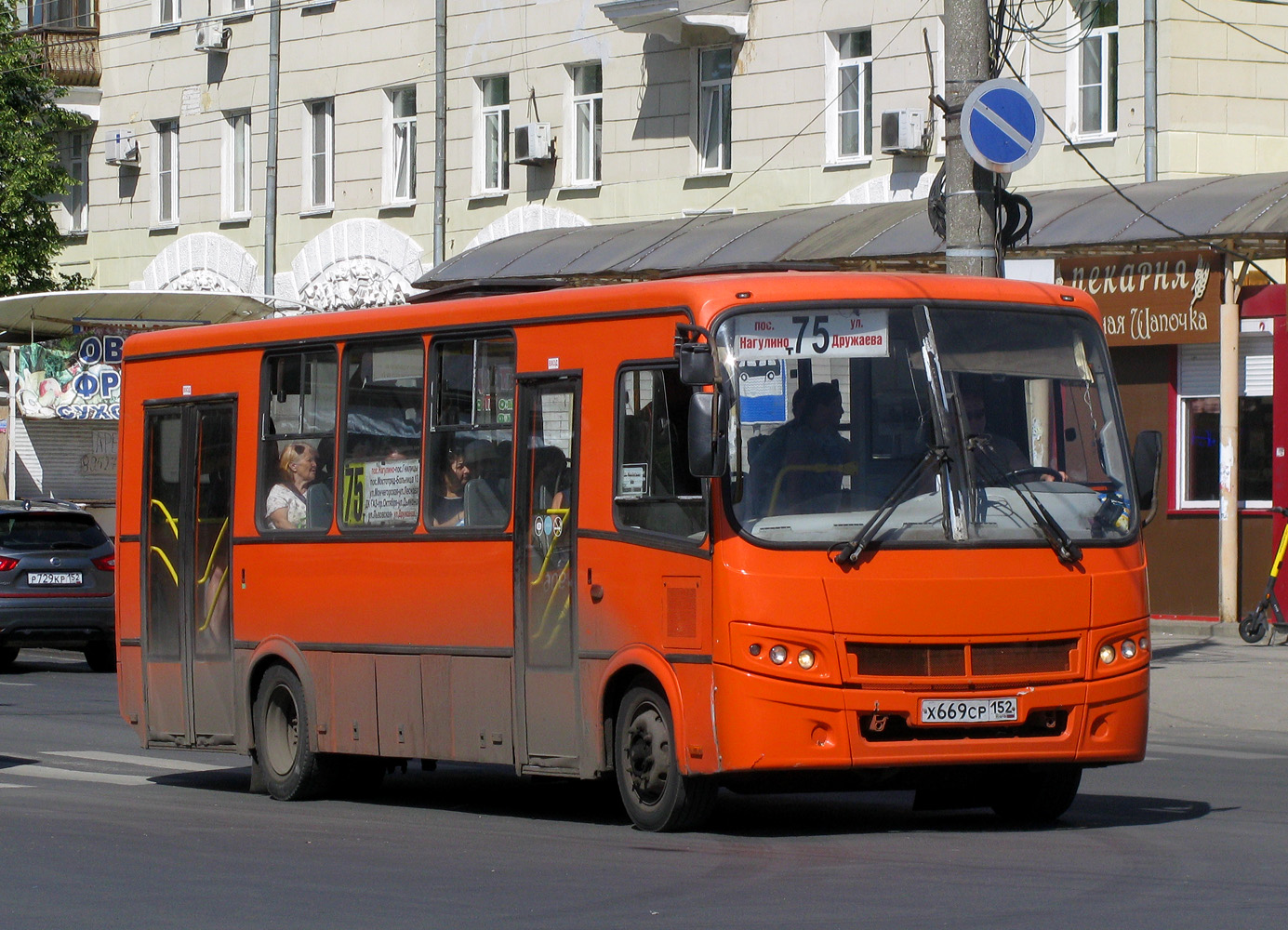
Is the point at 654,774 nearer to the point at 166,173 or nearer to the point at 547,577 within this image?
the point at 547,577

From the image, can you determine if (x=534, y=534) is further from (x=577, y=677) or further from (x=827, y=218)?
(x=827, y=218)

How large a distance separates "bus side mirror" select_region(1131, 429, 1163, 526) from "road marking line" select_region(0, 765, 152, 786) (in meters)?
6.18

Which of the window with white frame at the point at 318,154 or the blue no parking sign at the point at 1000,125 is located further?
the window with white frame at the point at 318,154

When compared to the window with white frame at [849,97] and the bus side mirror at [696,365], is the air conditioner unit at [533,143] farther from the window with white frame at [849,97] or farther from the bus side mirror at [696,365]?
the bus side mirror at [696,365]

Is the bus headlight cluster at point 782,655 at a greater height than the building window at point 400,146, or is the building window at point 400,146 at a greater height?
the building window at point 400,146

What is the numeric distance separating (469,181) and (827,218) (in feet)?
29.6

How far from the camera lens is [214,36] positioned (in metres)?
39.0

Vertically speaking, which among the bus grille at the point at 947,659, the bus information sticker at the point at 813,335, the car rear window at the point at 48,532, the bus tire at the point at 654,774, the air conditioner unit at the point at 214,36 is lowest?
the bus tire at the point at 654,774

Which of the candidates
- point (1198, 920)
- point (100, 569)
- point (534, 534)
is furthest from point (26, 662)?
point (1198, 920)

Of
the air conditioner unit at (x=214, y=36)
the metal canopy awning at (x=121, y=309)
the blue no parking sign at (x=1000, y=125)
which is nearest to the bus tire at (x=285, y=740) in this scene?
the blue no parking sign at (x=1000, y=125)

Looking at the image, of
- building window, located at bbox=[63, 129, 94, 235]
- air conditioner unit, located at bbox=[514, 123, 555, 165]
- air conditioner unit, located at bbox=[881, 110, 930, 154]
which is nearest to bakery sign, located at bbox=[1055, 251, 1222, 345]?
air conditioner unit, located at bbox=[881, 110, 930, 154]

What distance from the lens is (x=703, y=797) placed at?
10250 millimetres

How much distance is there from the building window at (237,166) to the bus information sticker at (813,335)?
98.5 ft

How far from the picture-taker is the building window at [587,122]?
32.9 metres
